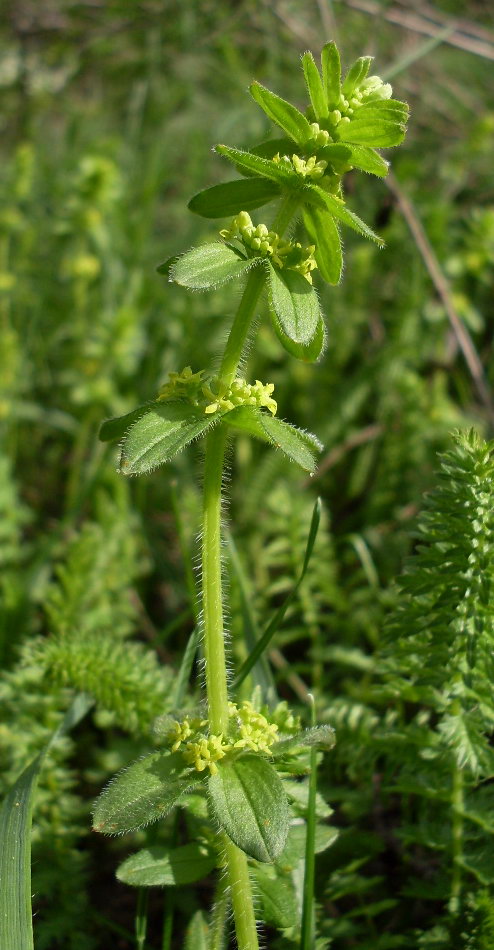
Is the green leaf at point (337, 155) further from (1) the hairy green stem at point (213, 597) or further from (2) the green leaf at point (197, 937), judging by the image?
(2) the green leaf at point (197, 937)

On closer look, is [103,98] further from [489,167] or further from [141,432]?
[141,432]

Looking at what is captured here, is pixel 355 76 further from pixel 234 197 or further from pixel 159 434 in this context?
pixel 159 434

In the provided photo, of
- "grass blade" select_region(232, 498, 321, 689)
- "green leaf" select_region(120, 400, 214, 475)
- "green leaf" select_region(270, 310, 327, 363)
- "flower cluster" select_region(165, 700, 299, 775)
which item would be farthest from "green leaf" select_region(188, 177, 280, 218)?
"flower cluster" select_region(165, 700, 299, 775)

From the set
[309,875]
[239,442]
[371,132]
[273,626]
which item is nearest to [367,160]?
[371,132]

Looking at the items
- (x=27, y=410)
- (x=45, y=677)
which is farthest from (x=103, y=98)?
(x=45, y=677)

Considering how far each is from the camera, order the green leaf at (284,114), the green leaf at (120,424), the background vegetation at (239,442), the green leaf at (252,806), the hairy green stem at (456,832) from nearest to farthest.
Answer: the green leaf at (252,806) < the green leaf at (284,114) < the green leaf at (120,424) < the hairy green stem at (456,832) < the background vegetation at (239,442)

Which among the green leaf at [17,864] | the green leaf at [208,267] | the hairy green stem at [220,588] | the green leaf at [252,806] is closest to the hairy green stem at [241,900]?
the hairy green stem at [220,588]
